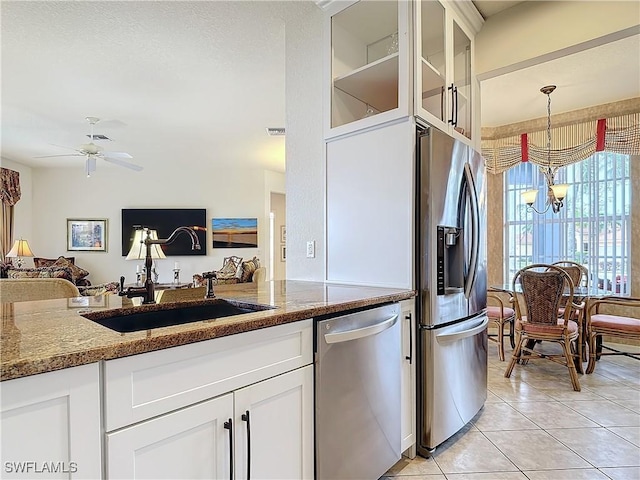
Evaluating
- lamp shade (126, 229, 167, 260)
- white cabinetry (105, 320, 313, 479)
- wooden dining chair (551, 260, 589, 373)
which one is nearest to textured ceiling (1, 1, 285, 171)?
lamp shade (126, 229, 167, 260)

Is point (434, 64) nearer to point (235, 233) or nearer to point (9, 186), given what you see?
point (235, 233)

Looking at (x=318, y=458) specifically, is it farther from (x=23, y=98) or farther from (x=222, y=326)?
(x=23, y=98)

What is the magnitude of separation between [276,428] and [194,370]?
1.30 ft

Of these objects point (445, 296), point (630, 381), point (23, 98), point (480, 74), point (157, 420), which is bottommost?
point (630, 381)

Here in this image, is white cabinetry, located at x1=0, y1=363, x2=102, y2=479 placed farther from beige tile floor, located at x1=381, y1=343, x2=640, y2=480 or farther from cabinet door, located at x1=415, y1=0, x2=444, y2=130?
cabinet door, located at x1=415, y1=0, x2=444, y2=130

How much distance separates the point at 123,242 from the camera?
7.01 m

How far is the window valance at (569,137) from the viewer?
13.3ft

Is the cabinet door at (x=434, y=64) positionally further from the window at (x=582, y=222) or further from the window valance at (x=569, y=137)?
the window at (x=582, y=222)

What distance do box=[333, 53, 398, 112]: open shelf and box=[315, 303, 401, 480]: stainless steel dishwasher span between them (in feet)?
4.46

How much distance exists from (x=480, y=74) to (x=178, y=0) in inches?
82.7

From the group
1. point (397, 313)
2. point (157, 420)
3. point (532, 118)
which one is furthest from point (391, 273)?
point (532, 118)

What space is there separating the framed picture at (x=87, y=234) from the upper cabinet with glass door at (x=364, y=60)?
6303 millimetres

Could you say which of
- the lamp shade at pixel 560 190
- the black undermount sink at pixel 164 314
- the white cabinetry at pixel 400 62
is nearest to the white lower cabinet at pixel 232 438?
the black undermount sink at pixel 164 314

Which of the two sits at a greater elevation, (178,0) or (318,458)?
(178,0)
